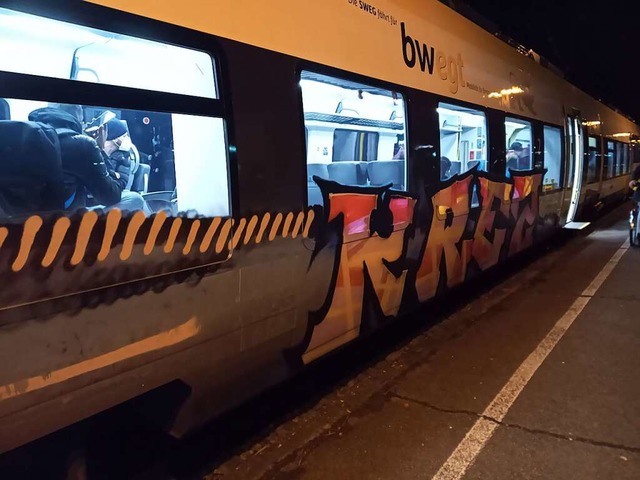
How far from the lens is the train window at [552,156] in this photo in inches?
344

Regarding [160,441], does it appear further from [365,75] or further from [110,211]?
[365,75]

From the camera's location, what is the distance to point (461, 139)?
19.8 feet

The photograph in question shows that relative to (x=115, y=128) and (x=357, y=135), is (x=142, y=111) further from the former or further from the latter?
(x=357, y=135)

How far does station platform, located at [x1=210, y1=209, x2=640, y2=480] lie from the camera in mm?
3143

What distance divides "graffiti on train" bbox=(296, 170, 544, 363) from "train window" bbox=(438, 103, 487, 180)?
15 centimetres

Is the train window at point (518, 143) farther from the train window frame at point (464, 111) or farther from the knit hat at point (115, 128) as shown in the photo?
the knit hat at point (115, 128)

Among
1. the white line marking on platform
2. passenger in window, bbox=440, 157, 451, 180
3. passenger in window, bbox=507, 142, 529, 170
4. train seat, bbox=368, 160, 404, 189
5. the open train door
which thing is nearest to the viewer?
the white line marking on platform

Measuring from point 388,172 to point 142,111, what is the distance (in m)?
2.55

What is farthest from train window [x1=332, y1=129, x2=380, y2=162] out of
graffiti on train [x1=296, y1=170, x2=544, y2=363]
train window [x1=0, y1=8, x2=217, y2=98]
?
train window [x1=0, y1=8, x2=217, y2=98]

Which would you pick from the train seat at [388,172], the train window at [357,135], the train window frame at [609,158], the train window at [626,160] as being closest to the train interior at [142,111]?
the train window at [357,135]

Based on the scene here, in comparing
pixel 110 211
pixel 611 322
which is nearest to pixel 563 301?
pixel 611 322

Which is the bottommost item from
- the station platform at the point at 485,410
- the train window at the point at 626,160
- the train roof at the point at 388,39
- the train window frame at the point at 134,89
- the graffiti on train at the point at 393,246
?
the station platform at the point at 485,410

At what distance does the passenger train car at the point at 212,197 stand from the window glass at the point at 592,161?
25.3 feet

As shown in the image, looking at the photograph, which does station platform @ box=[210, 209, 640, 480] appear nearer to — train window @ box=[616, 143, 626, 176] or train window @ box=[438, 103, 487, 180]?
train window @ box=[438, 103, 487, 180]
